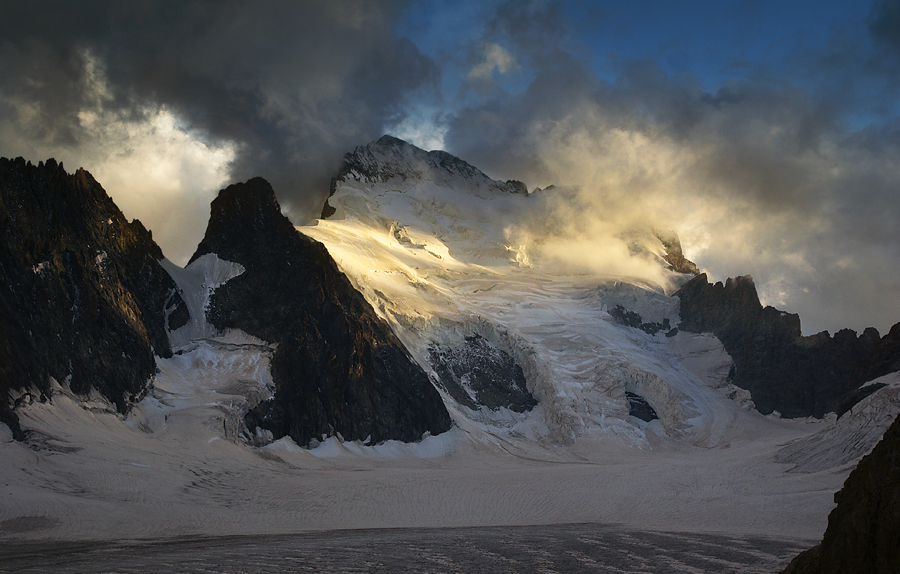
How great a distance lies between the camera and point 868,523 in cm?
1288

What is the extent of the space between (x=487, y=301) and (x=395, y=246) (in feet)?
99.6

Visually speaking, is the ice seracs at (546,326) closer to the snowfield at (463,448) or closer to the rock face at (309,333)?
the snowfield at (463,448)

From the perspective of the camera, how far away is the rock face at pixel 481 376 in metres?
108

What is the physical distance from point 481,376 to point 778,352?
5908 centimetres

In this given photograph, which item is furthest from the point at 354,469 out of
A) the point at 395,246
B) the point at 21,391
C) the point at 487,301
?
the point at 395,246

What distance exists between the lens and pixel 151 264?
81.4m

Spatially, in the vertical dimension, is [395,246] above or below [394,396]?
above

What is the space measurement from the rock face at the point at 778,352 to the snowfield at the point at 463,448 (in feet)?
11.8

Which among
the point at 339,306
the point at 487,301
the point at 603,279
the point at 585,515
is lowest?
the point at 585,515

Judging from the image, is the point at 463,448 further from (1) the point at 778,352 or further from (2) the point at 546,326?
(1) the point at 778,352

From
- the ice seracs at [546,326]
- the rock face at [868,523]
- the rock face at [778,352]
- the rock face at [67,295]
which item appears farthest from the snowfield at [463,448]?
the rock face at [868,523]

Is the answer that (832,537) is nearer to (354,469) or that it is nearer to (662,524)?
(662,524)

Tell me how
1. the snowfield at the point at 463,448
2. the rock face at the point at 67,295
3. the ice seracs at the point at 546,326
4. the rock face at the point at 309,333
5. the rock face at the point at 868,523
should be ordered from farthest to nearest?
1. the ice seracs at the point at 546,326
2. the rock face at the point at 309,333
3. the rock face at the point at 67,295
4. the snowfield at the point at 463,448
5. the rock face at the point at 868,523

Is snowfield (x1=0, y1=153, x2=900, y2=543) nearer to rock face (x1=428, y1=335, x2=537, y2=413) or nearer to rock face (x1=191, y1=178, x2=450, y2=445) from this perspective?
rock face (x1=428, y1=335, x2=537, y2=413)
